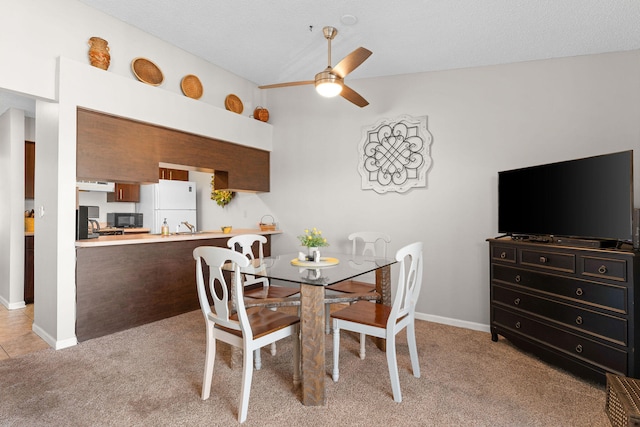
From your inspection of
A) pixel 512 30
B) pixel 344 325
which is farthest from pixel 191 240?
pixel 512 30

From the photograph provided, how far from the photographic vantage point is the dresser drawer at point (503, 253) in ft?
9.32

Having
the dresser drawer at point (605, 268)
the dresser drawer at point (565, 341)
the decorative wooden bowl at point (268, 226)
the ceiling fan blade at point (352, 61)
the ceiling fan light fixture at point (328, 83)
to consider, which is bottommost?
the dresser drawer at point (565, 341)

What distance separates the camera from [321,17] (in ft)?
9.27

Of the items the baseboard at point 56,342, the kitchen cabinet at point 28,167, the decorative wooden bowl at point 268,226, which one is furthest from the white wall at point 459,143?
the kitchen cabinet at point 28,167

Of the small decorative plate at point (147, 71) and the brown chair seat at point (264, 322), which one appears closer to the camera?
the brown chair seat at point (264, 322)

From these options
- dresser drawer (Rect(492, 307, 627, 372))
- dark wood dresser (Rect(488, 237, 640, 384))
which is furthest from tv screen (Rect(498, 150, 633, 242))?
dresser drawer (Rect(492, 307, 627, 372))

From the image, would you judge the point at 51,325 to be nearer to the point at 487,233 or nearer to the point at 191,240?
the point at 191,240

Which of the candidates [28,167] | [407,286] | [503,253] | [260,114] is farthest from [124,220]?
[503,253]

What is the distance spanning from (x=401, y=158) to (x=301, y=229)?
155 centimetres

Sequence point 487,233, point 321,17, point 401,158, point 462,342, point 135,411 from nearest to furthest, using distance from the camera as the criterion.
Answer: point 135,411 < point 321,17 < point 462,342 < point 487,233 < point 401,158

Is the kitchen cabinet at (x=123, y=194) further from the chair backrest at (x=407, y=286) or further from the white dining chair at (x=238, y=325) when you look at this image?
the chair backrest at (x=407, y=286)

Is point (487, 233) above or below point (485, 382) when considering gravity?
above

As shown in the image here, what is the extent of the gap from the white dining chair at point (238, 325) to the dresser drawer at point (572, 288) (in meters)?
1.79

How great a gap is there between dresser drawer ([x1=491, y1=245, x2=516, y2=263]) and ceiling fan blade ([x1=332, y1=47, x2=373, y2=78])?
1.87 metres
